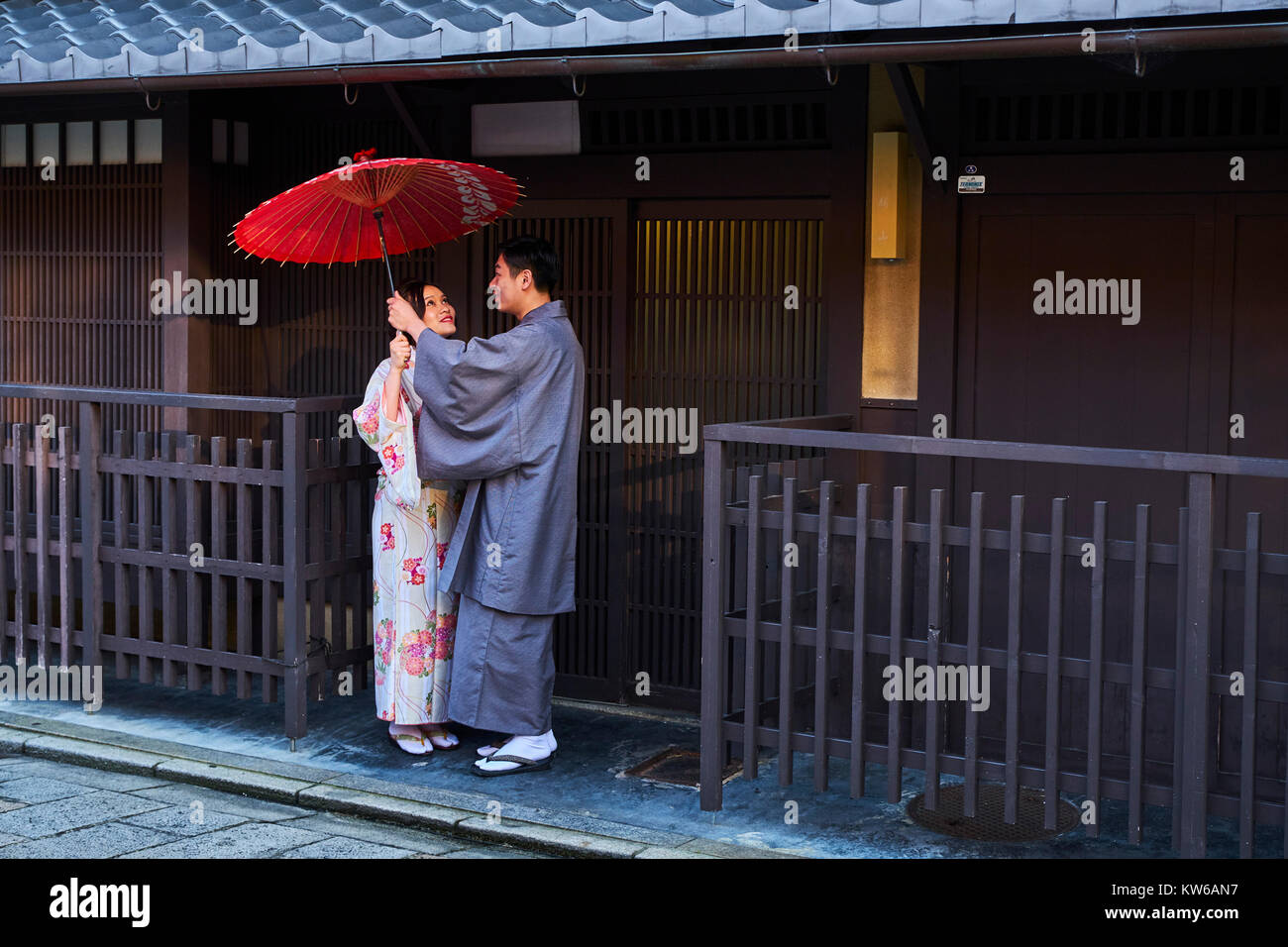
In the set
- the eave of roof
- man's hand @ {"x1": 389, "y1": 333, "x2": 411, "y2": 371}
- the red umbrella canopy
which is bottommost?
man's hand @ {"x1": 389, "y1": 333, "x2": 411, "y2": 371}

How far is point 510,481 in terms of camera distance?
7.11 metres

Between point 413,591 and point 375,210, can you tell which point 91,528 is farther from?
point 375,210

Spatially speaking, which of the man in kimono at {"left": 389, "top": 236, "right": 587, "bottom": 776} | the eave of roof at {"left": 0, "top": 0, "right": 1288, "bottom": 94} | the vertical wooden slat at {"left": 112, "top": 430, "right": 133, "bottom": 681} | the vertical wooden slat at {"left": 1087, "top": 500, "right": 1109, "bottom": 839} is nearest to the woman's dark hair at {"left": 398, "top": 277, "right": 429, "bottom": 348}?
the man in kimono at {"left": 389, "top": 236, "right": 587, "bottom": 776}

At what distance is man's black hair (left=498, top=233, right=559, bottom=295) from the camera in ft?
23.5

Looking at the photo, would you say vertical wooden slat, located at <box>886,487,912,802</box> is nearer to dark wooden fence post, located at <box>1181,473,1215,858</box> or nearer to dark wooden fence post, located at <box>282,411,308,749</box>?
dark wooden fence post, located at <box>1181,473,1215,858</box>

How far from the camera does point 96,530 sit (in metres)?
8.08

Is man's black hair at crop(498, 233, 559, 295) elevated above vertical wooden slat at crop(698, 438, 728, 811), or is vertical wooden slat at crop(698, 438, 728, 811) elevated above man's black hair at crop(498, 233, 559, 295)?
man's black hair at crop(498, 233, 559, 295)

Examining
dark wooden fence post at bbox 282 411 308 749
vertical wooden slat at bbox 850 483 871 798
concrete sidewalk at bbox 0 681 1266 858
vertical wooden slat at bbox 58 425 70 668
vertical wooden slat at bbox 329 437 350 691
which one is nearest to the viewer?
vertical wooden slat at bbox 850 483 871 798

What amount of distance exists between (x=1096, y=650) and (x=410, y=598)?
3222mm

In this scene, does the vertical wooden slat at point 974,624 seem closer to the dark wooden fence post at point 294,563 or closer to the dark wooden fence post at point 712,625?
the dark wooden fence post at point 712,625

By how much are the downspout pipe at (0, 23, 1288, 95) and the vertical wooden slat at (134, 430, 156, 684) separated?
5.71 ft

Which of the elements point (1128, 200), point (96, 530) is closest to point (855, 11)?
point (1128, 200)

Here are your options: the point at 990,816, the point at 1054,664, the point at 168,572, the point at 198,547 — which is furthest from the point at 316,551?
the point at 1054,664

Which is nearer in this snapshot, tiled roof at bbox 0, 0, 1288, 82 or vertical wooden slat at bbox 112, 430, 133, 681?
tiled roof at bbox 0, 0, 1288, 82
